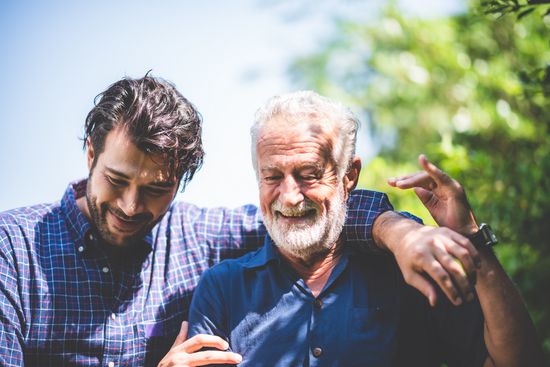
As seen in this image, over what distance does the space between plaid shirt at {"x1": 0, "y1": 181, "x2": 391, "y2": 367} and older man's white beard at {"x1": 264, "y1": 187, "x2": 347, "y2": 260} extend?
0.32 ft

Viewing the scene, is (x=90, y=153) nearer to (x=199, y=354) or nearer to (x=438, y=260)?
(x=199, y=354)

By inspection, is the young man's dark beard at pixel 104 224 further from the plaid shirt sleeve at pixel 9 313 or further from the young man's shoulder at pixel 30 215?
the plaid shirt sleeve at pixel 9 313

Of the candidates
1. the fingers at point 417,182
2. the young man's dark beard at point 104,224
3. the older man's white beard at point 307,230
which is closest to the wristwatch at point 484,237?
the fingers at point 417,182

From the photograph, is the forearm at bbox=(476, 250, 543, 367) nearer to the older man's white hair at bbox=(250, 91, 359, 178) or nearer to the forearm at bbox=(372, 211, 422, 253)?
the forearm at bbox=(372, 211, 422, 253)

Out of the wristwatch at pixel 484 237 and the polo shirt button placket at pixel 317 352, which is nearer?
the wristwatch at pixel 484 237

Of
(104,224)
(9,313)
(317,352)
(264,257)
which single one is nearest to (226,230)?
(264,257)

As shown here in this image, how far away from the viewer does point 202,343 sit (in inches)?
90.2

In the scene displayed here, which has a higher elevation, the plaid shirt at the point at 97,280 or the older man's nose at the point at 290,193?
the older man's nose at the point at 290,193

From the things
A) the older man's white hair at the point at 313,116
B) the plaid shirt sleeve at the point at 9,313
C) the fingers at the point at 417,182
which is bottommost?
the plaid shirt sleeve at the point at 9,313

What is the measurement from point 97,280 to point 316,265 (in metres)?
1.15

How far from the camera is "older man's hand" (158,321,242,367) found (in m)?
2.26

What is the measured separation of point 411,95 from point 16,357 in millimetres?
7433

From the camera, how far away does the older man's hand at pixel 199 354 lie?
89.0 inches

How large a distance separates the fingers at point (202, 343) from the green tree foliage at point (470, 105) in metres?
1.79
